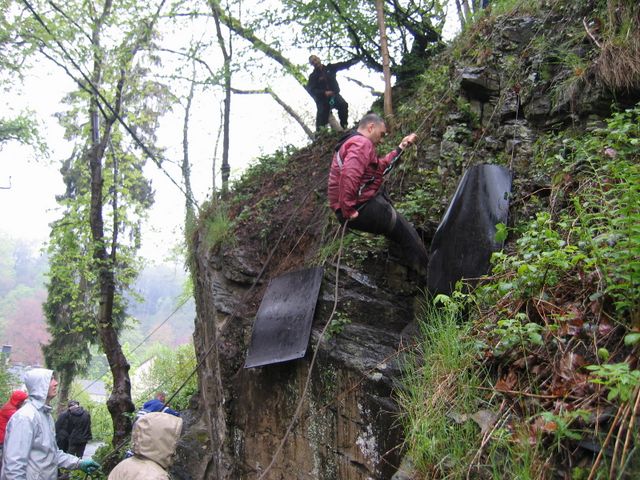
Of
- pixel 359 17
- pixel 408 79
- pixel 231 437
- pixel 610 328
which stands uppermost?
pixel 359 17

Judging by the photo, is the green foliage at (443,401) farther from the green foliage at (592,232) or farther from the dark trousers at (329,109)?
the dark trousers at (329,109)

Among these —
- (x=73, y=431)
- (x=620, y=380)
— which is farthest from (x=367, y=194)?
(x=73, y=431)

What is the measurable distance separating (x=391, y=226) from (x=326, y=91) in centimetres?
546

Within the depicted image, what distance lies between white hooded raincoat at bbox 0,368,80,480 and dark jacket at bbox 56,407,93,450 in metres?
5.05

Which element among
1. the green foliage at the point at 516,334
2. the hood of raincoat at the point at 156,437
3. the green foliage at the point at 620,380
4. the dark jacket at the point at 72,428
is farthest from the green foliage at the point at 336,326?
the dark jacket at the point at 72,428

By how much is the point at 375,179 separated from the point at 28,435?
11.7ft

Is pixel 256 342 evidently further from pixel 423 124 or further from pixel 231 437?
pixel 423 124

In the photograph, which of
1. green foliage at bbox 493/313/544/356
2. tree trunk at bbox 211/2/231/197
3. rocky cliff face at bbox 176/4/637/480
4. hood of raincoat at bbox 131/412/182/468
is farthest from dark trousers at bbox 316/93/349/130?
hood of raincoat at bbox 131/412/182/468

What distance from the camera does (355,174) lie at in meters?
5.14

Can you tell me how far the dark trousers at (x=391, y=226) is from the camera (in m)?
5.23

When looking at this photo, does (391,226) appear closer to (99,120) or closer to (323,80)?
(323,80)

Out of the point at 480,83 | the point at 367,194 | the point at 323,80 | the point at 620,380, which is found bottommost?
the point at 620,380

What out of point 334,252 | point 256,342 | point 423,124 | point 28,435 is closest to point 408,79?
point 423,124

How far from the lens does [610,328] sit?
3.03 m
